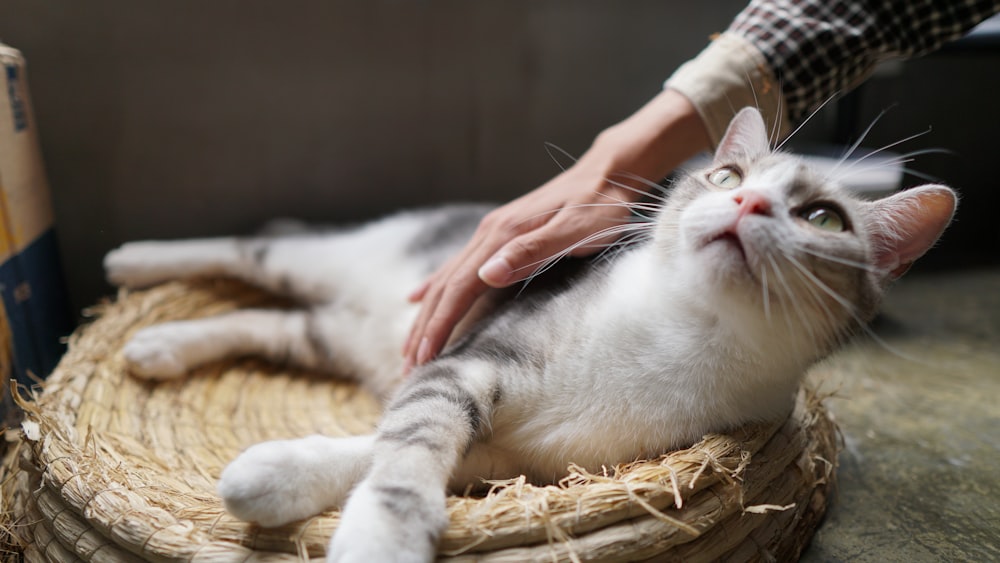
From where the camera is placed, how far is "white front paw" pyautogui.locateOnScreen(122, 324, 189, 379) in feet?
6.12

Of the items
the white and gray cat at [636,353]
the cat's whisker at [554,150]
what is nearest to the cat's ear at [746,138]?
the white and gray cat at [636,353]

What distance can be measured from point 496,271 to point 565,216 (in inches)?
8.9

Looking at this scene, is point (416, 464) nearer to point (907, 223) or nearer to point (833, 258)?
point (833, 258)

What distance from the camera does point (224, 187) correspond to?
2.52 meters

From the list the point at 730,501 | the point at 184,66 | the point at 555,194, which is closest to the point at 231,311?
the point at 184,66

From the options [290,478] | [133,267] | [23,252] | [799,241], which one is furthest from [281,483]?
[133,267]

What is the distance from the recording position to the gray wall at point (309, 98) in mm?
2256

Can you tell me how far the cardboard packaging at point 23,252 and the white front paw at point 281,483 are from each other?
0.99 m

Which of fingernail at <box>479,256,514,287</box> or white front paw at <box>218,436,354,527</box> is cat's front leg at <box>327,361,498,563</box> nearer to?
white front paw at <box>218,436,354,527</box>

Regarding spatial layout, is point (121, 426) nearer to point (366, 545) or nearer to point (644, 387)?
point (366, 545)

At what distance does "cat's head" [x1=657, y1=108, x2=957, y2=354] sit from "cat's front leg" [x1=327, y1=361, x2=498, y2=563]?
0.51 metres

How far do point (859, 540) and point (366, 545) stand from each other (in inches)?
45.1

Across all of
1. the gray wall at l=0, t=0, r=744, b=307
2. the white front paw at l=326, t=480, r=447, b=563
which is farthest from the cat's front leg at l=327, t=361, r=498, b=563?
the gray wall at l=0, t=0, r=744, b=307

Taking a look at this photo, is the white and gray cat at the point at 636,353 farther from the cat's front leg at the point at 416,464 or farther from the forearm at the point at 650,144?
the forearm at the point at 650,144
